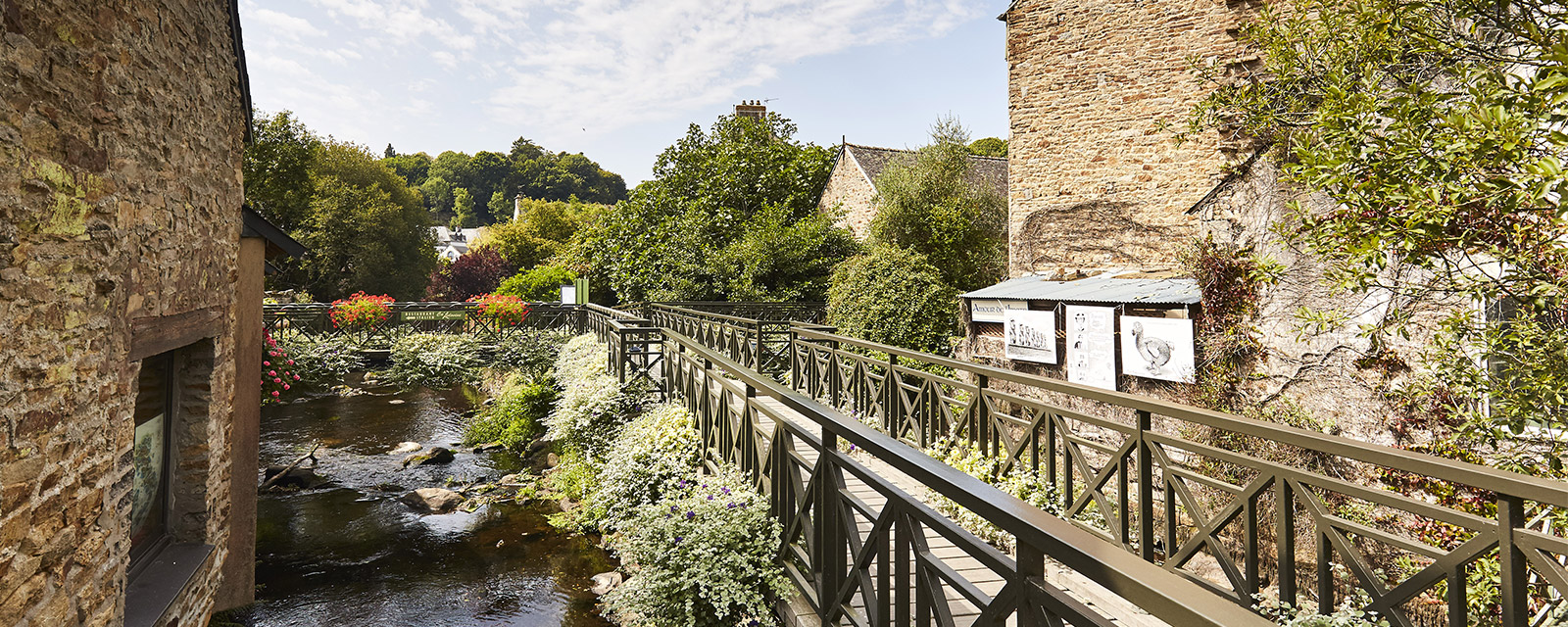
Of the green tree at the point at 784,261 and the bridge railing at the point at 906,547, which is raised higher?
the green tree at the point at 784,261

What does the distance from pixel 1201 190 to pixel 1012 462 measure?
7.08m

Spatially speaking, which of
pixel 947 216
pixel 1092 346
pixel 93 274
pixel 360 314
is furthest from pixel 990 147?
pixel 93 274

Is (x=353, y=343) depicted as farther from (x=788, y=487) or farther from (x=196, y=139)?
(x=788, y=487)

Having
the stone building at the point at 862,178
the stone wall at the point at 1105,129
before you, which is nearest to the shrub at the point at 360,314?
the stone building at the point at 862,178

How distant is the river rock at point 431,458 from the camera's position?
1030 cm

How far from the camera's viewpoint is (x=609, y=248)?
21.3 meters

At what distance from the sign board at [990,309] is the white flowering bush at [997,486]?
153 inches

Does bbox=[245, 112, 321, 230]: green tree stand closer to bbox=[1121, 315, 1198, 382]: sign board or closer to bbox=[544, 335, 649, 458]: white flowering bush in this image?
bbox=[544, 335, 649, 458]: white flowering bush

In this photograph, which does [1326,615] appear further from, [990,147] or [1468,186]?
[990,147]

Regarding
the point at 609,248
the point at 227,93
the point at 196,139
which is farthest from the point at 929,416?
the point at 609,248

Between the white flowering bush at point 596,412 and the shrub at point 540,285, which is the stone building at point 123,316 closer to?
the white flowering bush at point 596,412

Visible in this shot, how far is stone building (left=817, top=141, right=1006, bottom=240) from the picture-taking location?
1722cm

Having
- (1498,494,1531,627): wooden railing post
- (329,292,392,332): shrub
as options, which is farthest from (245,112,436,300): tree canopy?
(1498,494,1531,627): wooden railing post

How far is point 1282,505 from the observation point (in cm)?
291
